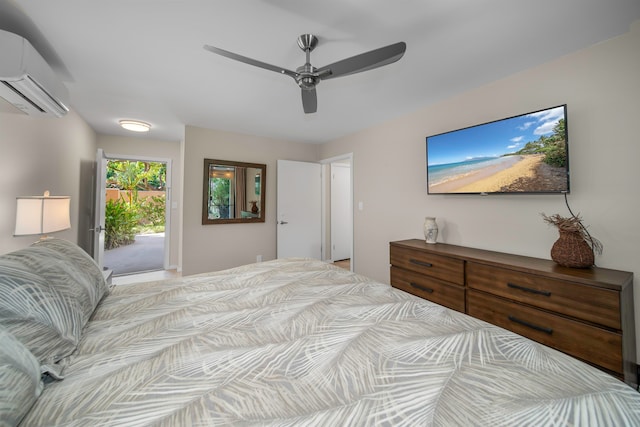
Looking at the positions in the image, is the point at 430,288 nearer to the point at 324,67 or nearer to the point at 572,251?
the point at 572,251

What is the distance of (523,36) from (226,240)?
3.97 m

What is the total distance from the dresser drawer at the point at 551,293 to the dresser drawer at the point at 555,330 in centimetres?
5

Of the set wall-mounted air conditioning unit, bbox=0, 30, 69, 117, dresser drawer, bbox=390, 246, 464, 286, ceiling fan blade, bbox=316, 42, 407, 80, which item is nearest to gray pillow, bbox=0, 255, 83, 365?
wall-mounted air conditioning unit, bbox=0, 30, 69, 117

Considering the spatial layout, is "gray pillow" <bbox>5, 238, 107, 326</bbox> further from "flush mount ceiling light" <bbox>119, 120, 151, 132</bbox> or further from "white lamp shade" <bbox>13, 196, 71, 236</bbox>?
"flush mount ceiling light" <bbox>119, 120, 151, 132</bbox>

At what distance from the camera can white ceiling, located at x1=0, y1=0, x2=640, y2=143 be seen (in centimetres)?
148

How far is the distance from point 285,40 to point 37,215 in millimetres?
2222

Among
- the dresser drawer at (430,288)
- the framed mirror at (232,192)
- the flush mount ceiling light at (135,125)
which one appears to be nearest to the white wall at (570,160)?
the dresser drawer at (430,288)

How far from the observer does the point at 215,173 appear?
3.80m

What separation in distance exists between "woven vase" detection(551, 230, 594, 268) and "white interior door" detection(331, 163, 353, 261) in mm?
3539

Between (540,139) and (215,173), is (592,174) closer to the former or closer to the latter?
(540,139)

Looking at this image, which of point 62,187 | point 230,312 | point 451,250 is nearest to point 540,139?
point 451,250

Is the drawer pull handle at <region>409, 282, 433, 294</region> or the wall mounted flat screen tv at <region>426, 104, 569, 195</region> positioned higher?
the wall mounted flat screen tv at <region>426, 104, 569, 195</region>

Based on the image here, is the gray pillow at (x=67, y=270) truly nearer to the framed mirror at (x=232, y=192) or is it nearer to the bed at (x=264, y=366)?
the bed at (x=264, y=366)

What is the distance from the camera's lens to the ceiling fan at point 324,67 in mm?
1381
